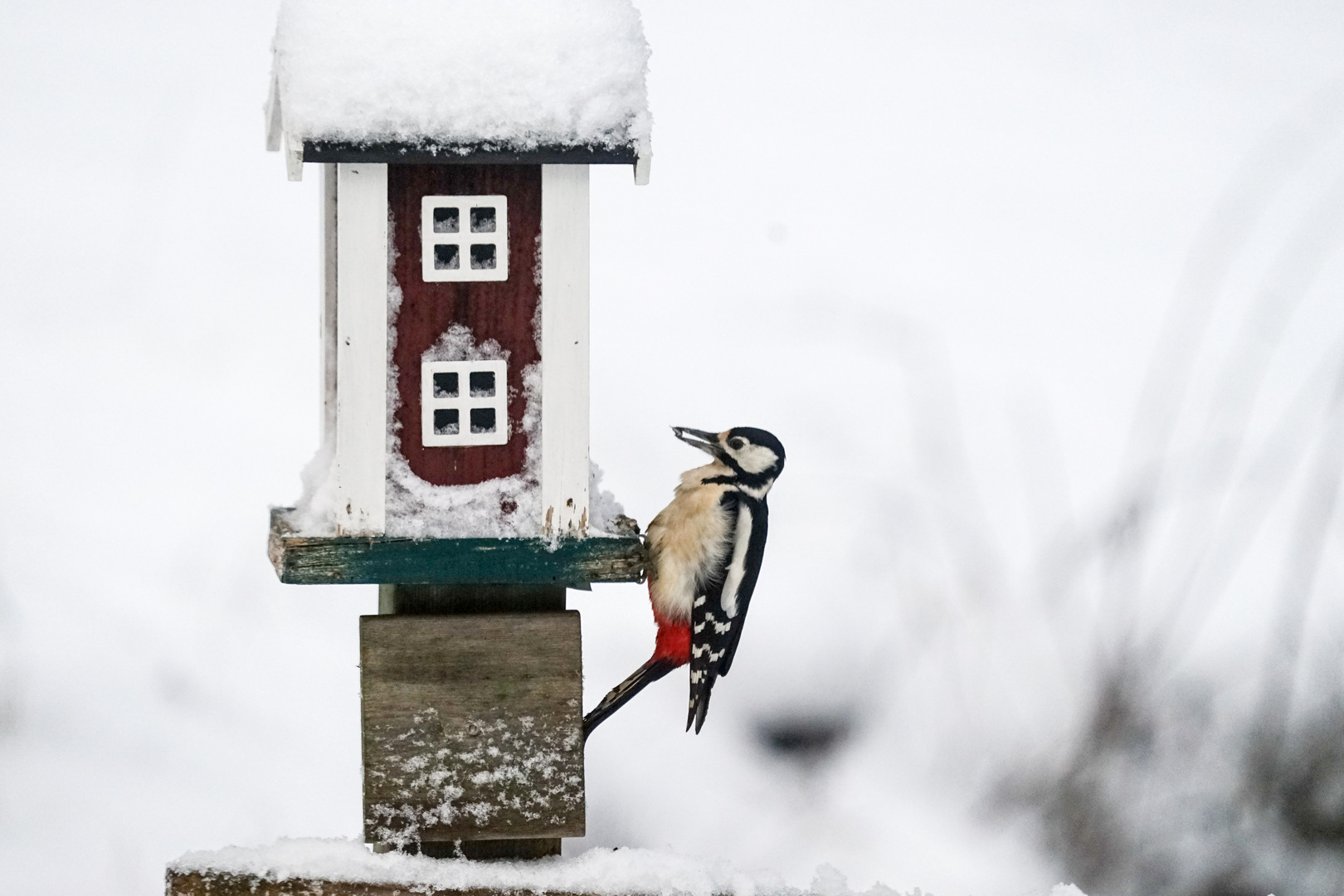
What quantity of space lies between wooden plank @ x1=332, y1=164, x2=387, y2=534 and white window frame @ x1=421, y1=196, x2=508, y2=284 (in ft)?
0.19

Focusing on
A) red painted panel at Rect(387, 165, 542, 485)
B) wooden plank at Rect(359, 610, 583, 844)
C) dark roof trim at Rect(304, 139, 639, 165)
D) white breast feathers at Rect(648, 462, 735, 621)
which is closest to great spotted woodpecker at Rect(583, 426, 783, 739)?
white breast feathers at Rect(648, 462, 735, 621)

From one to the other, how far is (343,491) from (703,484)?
28.7 inches

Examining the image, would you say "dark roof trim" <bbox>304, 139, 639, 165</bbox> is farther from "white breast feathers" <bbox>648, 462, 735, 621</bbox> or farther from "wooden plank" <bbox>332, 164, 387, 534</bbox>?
"white breast feathers" <bbox>648, 462, 735, 621</bbox>

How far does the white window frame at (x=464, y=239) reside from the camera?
71.9 inches

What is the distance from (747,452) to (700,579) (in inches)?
11.5

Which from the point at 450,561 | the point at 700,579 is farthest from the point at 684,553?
the point at 450,561

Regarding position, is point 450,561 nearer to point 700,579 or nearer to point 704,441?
point 700,579

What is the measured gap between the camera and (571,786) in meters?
1.90

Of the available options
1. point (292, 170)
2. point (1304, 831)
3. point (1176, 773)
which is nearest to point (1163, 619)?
point (1176, 773)

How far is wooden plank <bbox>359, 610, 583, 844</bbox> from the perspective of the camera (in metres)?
1.85

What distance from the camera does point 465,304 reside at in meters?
1.85

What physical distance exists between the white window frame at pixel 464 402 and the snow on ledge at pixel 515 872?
62 cm

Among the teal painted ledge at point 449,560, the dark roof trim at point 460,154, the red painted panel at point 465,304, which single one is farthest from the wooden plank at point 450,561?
Answer: the dark roof trim at point 460,154

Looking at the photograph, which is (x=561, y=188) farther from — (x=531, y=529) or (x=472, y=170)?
(x=531, y=529)
